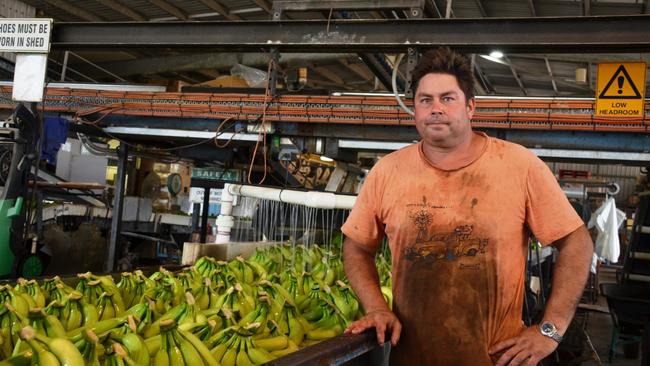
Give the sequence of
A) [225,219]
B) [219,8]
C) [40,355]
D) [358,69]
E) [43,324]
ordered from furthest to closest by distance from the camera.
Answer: [358,69] < [219,8] < [225,219] < [43,324] < [40,355]

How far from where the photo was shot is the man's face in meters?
2.24

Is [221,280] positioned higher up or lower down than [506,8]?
lower down

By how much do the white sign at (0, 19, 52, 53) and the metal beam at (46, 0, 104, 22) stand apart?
21.2 feet

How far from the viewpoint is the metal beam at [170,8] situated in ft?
32.2

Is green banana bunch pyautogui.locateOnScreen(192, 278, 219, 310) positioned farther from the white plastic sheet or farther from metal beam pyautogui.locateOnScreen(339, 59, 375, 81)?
metal beam pyautogui.locateOnScreen(339, 59, 375, 81)

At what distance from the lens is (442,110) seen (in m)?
2.23

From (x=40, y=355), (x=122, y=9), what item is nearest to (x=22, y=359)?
(x=40, y=355)

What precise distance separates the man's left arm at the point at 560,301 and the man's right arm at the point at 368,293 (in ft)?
1.26

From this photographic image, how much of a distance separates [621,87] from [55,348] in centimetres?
414

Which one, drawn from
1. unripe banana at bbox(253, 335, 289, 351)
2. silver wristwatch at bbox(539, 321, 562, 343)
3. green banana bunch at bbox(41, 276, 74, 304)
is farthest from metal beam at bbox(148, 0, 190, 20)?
silver wristwatch at bbox(539, 321, 562, 343)

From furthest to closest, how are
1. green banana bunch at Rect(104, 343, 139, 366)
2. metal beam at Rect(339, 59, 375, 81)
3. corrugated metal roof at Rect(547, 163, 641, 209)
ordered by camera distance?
corrugated metal roof at Rect(547, 163, 641, 209) < metal beam at Rect(339, 59, 375, 81) < green banana bunch at Rect(104, 343, 139, 366)

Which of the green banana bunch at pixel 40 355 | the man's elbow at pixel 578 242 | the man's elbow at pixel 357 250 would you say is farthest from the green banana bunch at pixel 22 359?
the man's elbow at pixel 578 242

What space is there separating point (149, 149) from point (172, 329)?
19.9ft

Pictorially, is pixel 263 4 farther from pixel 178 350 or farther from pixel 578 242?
pixel 178 350
